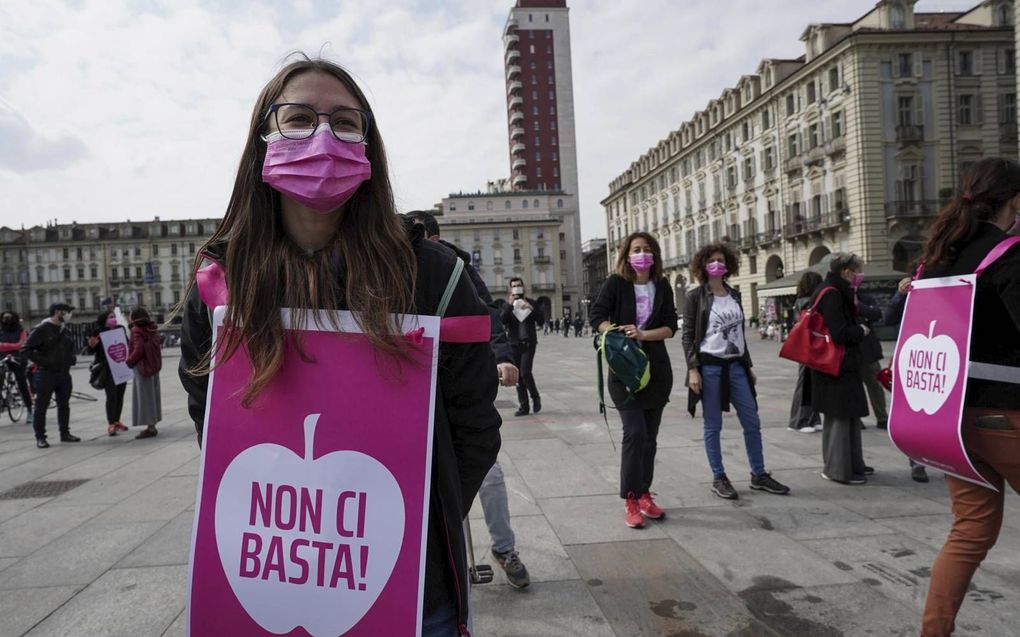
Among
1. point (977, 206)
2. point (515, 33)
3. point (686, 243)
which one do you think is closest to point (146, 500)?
point (977, 206)

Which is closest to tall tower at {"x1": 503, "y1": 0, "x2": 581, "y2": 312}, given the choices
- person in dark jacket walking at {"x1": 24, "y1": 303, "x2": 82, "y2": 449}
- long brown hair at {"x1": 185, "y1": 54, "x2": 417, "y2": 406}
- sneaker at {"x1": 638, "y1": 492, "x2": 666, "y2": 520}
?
person in dark jacket walking at {"x1": 24, "y1": 303, "x2": 82, "y2": 449}

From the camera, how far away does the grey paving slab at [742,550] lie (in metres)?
3.28

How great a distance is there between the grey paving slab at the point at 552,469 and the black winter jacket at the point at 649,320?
1163 mm

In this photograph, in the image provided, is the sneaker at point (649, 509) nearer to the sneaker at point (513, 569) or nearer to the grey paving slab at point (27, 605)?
the sneaker at point (513, 569)

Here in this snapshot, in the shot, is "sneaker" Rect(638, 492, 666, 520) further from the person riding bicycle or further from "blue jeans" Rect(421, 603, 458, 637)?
the person riding bicycle

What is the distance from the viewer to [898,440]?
2.76 metres

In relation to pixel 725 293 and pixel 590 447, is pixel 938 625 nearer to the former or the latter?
pixel 725 293

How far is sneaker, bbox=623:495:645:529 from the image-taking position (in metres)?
4.09

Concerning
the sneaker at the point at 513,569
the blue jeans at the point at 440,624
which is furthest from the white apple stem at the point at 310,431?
the sneaker at the point at 513,569

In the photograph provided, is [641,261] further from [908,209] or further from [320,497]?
[908,209]

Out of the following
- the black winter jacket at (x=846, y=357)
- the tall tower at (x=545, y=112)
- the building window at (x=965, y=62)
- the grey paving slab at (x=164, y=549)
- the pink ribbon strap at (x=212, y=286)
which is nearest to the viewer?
the pink ribbon strap at (x=212, y=286)

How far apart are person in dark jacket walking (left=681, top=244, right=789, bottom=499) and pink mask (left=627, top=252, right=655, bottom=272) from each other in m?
0.62

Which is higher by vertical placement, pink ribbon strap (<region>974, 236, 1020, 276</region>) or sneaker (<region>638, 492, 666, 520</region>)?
pink ribbon strap (<region>974, 236, 1020, 276</region>)

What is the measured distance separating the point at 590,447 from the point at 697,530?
2.70 m
